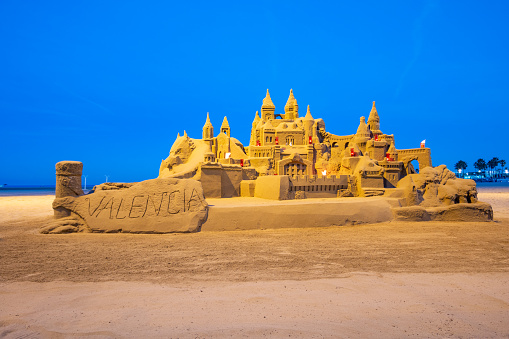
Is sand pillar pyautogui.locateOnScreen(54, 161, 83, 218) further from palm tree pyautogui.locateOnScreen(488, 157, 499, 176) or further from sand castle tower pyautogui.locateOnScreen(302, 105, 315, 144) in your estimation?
palm tree pyautogui.locateOnScreen(488, 157, 499, 176)

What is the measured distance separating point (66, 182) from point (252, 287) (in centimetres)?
772

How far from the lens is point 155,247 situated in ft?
25.7

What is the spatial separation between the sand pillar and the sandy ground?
4.27 ft

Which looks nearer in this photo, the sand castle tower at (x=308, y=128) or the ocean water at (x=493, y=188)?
the sand castle tower at (x=308, y=128)

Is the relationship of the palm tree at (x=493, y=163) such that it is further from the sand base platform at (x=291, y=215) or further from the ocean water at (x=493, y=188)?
the sand base platform at (x=291, y=215)

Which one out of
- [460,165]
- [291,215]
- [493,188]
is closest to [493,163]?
[460,165]

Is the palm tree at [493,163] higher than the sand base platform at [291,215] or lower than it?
higher

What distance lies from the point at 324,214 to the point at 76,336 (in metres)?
8.49

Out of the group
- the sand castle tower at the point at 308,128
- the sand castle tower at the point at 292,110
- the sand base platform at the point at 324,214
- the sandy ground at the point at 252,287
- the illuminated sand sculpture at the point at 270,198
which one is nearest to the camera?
the sandy ground at the point at 252,287

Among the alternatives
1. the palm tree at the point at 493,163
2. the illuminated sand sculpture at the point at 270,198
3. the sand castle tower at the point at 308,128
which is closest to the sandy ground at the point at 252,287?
the illuminated sand sculpture at the point at 270,198

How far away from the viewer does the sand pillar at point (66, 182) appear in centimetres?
999

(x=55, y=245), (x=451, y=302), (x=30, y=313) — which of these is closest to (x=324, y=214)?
(x=451, y=302)

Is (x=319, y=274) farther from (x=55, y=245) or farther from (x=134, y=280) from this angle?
(x=55, y=245)

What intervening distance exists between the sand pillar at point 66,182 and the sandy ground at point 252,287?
51.2 inches
